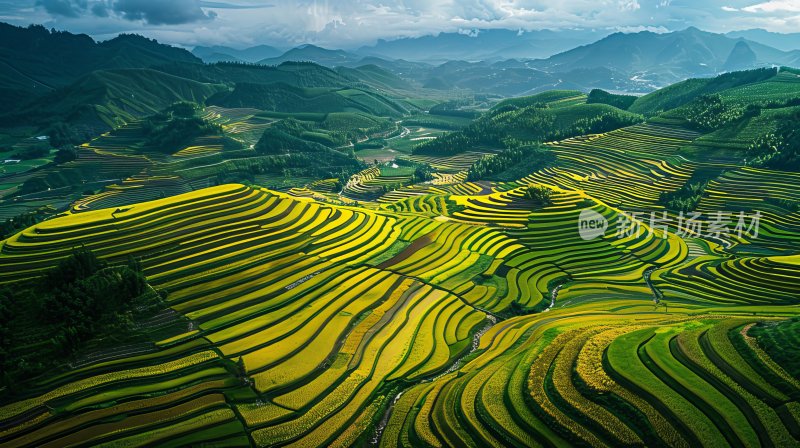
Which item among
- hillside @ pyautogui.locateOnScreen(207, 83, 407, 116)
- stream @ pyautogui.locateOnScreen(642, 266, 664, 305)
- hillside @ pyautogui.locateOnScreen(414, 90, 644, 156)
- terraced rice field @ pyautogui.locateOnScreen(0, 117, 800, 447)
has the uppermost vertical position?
hillside @ pyautogui.locateOnScreen(207, 83, 407, 116)

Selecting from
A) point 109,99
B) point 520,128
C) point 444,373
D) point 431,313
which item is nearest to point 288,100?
point 109,99

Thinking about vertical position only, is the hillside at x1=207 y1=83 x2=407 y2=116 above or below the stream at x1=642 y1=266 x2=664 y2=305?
above

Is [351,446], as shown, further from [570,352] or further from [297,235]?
[297,235]

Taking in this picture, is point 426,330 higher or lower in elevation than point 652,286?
higher

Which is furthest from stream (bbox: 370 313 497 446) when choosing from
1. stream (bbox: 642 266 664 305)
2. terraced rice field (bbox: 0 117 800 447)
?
stream (bbox: 642 266 664 305)

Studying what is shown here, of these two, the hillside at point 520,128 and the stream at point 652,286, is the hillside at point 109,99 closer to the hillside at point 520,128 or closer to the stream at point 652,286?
the hillside at point 520,128

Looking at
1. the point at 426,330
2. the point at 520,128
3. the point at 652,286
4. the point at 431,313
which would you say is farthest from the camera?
the point at 520,128

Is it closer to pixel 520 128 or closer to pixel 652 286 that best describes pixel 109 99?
pixel 520 128

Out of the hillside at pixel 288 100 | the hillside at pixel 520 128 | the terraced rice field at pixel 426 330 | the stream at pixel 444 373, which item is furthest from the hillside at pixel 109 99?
the stream at pixel 444 373

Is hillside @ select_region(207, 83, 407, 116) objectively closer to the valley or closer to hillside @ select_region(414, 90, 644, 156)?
hillside @ select_region(414, 90, 644, 156)

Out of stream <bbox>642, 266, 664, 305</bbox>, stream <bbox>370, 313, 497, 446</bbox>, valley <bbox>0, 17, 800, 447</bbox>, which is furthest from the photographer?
stream <bbox>642, 266, 664, 305</bbox>
